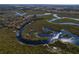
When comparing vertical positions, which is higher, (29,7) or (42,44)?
(29,7)

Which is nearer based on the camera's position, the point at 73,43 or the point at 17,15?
the point at 73,43

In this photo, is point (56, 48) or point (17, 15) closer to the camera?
point (56, 48)

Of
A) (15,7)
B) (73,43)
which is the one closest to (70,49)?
(73,43)

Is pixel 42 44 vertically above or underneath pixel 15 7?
underneath

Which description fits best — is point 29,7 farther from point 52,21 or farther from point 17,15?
point 52,21
